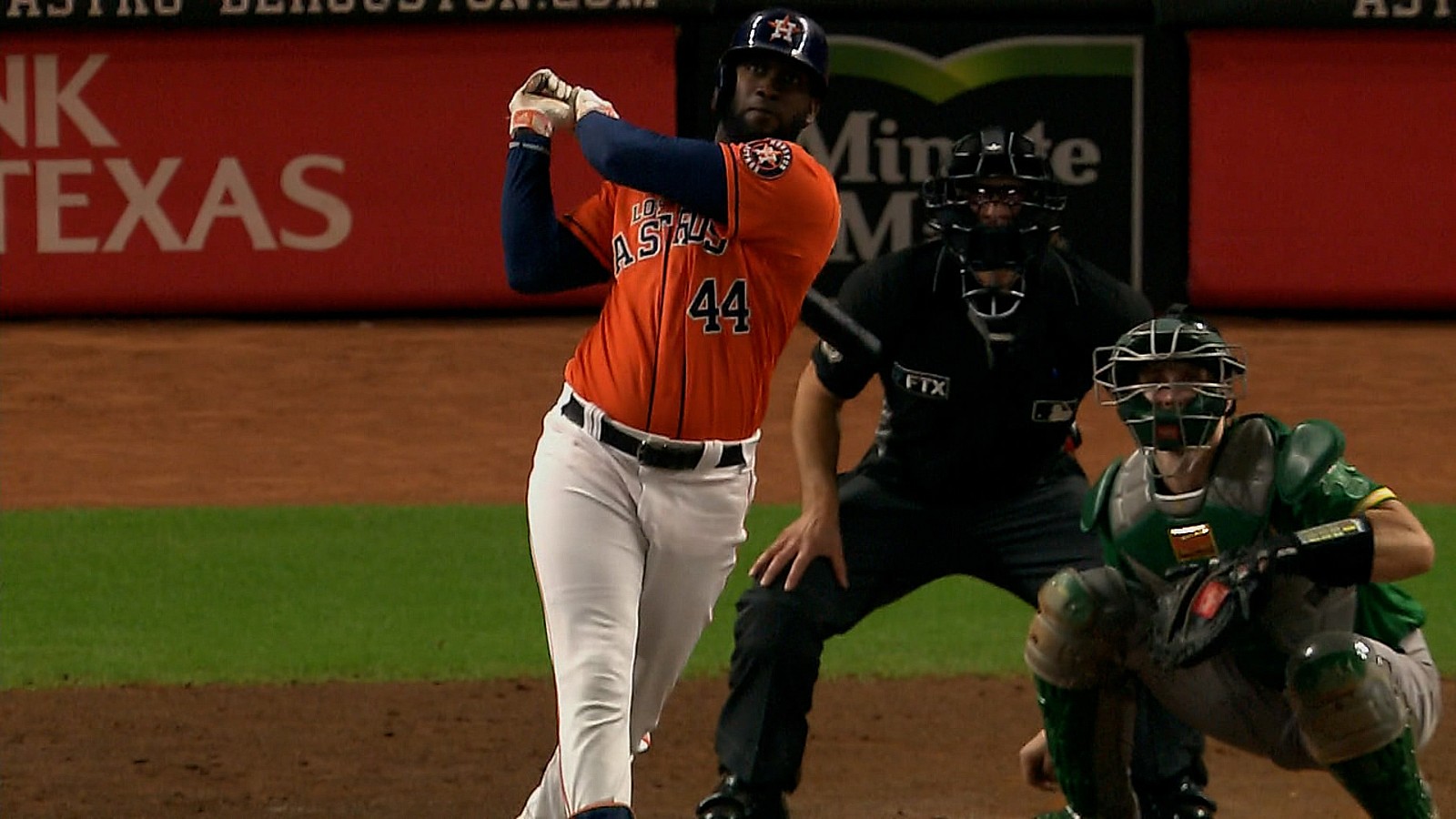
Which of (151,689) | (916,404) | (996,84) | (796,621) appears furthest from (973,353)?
(996,84)

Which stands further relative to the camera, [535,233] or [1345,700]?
[535,233]

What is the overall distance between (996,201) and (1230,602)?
60.3 inches

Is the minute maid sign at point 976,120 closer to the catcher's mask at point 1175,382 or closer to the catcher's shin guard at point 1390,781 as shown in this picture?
the catcher's mask at point 1175,382

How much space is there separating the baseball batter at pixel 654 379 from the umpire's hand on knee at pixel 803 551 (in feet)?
2.55

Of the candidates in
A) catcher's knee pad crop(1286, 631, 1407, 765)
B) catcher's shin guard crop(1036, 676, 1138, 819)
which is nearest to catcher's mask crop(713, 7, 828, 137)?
catcher's shin guard crop(1036, 676, 1138, 819)

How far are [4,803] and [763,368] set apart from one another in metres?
2.33

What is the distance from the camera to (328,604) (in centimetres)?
816

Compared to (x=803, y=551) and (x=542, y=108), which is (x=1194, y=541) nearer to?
(x=803, y=551)

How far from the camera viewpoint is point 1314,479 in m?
4.73

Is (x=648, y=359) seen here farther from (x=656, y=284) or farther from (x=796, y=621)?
(x=796, y=621)

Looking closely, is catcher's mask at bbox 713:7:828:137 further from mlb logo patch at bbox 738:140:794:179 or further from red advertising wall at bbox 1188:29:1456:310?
red advertising wall at bbox 1188:29:1456:310

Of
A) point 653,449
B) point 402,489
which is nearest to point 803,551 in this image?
point 653,449

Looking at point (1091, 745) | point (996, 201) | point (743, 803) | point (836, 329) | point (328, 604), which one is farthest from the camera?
point (328, 604)

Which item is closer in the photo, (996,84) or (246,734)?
(246,734)
